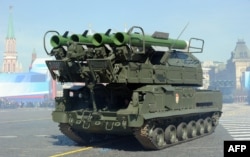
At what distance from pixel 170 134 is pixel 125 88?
7.39 feet

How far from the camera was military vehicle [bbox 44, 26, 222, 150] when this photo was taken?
11438 mm

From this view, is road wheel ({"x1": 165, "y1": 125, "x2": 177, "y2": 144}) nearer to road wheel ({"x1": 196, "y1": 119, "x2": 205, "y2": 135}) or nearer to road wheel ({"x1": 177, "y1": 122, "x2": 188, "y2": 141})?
road wheel ({"x1": 177, "y1": 122, "x2": 188, "y2": 141})

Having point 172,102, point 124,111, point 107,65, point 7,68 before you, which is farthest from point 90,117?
point 7,68

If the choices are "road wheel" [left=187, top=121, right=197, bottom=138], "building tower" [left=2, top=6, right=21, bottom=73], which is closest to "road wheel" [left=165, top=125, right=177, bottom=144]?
"road wheel" [left=187, top=121, right=197, bottom=138]

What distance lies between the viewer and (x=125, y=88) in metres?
12.3

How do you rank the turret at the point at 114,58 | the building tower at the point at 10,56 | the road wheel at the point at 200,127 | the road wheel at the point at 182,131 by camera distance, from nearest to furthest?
the turret at the point at 114,58
the road wheel at the point at 182,131
the road wheel at the point at 200,127
the building tower at the point at 10,56

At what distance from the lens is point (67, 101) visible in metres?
13.1

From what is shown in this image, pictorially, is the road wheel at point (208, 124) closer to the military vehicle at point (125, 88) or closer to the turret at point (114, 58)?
the military vehicle at point (125, 88)

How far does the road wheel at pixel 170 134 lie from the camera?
12703 millimetres

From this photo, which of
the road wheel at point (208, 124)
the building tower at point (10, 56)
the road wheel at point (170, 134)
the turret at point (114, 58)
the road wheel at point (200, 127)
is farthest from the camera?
the building tower at point (10, 56)

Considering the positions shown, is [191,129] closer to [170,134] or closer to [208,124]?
[170,134]

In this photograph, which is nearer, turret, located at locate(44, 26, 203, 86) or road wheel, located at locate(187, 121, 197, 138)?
turret, located at locate(44, 26, 203, 86)

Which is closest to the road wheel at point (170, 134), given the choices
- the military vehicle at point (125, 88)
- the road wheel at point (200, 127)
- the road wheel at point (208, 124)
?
the military vehicle at point (125, 88)

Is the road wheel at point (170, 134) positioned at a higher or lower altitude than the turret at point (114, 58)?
lower
